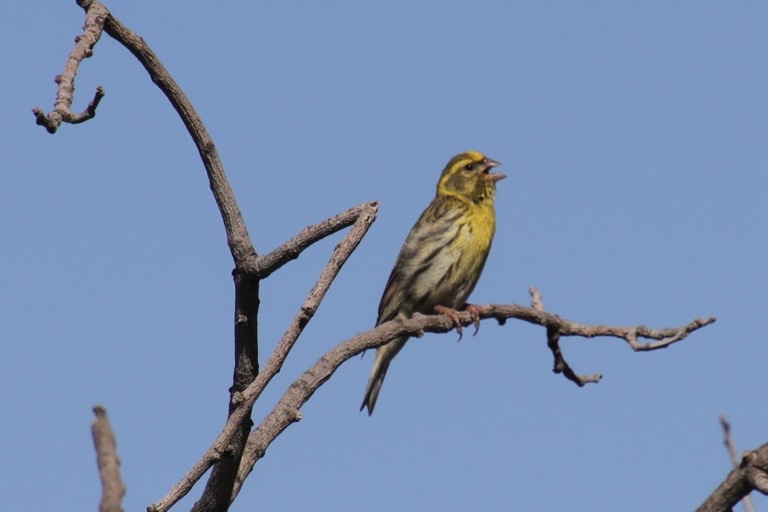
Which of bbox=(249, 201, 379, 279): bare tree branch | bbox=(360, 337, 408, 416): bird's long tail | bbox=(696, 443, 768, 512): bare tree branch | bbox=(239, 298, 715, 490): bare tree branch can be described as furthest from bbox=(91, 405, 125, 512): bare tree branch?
bbox=(360, 337, 408, 416): bird's long tail

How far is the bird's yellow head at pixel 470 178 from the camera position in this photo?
9.41 meters

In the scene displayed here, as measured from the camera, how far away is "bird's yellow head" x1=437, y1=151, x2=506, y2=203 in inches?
370

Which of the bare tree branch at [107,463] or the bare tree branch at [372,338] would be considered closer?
the bare tree branch at [107,463]

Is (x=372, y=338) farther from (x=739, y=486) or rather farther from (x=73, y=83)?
(x=73, y=83)

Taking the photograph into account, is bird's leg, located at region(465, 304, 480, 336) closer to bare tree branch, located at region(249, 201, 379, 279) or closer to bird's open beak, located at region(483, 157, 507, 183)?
bird's open beak, located at region(483, 157, 507, 183)

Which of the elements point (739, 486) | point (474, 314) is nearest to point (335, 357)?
point (739, 486)

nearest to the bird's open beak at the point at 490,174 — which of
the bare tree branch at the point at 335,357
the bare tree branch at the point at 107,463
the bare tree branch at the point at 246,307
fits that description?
the bare tree branch at the point at 335,357

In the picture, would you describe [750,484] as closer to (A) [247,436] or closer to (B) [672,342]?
(A) [247,436]

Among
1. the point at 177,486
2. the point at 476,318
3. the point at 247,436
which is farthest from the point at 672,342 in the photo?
the point at 177,486

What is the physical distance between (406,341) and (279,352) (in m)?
5.20

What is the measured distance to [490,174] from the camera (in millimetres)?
9508

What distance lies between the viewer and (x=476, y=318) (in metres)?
7.57

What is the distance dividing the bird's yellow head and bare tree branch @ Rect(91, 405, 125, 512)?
7.34 metres

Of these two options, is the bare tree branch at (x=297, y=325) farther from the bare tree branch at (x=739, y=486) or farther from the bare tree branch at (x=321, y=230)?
the bare tree branch at (x=739, y=486)
